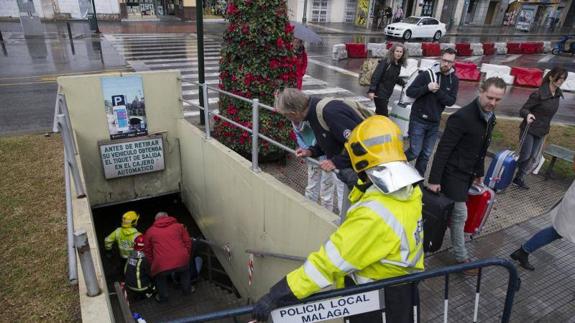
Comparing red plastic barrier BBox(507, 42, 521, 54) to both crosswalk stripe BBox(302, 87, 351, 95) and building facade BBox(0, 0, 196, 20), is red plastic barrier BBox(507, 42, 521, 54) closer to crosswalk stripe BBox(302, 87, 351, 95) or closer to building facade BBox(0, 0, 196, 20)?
crosswalk stripe BBox(302, 87, 351, 95)

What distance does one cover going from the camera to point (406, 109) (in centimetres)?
636

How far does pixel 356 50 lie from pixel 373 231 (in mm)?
17874

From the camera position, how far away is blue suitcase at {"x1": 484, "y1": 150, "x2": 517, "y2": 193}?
17.1 feet

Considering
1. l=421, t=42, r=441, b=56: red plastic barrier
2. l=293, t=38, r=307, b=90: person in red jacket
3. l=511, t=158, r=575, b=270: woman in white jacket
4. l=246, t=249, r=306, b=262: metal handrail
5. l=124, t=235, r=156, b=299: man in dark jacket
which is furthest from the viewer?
l=421, t=42, r=441, b=56: red plastic barrier

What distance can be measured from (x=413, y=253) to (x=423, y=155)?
3814 mm

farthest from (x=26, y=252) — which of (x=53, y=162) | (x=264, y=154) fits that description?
(x=264, y=154)

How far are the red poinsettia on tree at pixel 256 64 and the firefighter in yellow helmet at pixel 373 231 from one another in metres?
4.43

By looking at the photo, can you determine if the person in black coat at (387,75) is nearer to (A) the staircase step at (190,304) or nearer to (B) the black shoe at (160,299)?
(A) the staircase step at (190,304)

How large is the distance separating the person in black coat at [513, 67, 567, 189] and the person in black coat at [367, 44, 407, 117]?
1.87 meters

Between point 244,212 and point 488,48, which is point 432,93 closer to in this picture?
point 244,212

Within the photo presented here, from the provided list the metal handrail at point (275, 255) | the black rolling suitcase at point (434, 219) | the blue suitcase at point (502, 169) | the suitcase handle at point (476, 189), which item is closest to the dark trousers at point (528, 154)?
the blue suitcase at point (502, 169)

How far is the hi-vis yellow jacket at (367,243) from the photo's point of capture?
1.97 m

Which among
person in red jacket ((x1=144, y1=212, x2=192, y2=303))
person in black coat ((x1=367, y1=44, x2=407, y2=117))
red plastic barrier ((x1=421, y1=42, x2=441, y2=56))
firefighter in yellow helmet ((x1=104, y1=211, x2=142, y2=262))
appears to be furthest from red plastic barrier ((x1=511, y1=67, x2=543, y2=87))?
firefighter in yellow helmet ((x1=104, y1=211, x2=142, y2=262))

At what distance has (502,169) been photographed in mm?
5219
